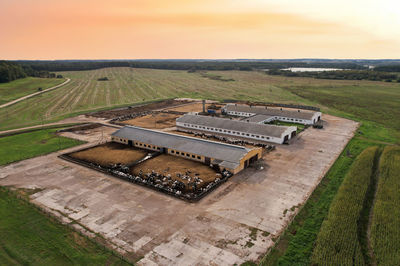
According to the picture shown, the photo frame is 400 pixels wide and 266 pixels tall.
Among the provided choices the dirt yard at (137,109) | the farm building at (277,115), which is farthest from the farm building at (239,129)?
the dirt yard at (137,109)

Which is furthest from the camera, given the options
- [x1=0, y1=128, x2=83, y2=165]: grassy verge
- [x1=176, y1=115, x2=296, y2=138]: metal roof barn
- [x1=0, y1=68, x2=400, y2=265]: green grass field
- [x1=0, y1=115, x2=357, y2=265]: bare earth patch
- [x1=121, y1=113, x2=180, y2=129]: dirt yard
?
[x1=121, y1=113, x2=180, y2=129]: dirt yard

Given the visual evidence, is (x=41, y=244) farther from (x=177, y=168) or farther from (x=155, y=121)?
(x=155, y=121)

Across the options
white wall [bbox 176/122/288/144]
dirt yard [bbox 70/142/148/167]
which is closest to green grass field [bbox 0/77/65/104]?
dirt yard [bbox 70/142/148/167]

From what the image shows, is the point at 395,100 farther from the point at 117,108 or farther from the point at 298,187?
the point at 117,108

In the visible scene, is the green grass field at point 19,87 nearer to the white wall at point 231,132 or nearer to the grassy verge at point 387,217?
the white wall at point 231,132

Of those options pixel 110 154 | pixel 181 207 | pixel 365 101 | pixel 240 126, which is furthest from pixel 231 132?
pixel 365 101

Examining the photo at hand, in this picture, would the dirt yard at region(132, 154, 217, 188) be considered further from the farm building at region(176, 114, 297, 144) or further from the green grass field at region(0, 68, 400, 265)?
the farm building at region(176, 114, 297, 144)
